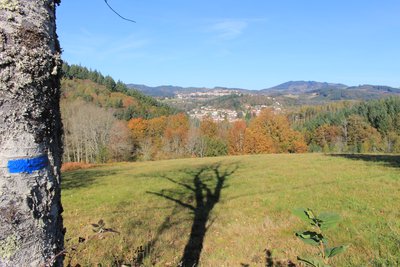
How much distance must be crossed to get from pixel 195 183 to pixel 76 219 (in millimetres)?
8185

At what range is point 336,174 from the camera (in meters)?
17.1

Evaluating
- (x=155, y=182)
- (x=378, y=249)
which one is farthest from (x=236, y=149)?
(x=378, y=249)

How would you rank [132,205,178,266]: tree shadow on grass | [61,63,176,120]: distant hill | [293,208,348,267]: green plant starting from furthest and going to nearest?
1. [61,63,176,120]: distant hill
2. [132,205,178,266]: tree shadow on grass
3. [293,208,348,267]: green plant

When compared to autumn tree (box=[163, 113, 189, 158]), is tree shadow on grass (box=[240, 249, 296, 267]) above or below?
above

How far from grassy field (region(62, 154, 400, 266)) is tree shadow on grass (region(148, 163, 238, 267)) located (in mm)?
36

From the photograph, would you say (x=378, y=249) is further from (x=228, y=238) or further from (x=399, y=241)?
(x=228, y=238)

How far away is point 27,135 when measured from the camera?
4.31 feet

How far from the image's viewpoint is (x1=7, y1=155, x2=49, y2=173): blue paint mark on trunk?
49.8 inches

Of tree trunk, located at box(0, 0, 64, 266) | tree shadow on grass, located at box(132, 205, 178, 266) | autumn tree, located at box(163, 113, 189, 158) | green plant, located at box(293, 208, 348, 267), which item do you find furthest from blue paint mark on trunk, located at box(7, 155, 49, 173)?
autumn tree, located at box(163, 113, 189, 158)

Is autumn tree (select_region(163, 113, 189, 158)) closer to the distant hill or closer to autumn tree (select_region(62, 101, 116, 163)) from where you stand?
autumn tree (select_region(62, 101, 116, 163))

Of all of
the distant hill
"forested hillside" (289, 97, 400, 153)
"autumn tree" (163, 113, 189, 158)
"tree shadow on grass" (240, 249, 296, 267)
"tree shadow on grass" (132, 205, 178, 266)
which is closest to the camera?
"tree shadow on grass" (240, 249, 296, 267)

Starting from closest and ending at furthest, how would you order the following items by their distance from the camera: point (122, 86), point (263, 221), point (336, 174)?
point (263, 221), point (336, 174), point (122, 86)

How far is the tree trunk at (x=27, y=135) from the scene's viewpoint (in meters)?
1.26

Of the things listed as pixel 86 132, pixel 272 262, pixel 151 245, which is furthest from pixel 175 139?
pixel 272 262
